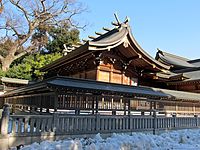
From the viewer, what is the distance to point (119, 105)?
37.8 ft

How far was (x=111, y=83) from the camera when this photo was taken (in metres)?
11.1

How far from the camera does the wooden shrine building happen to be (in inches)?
379

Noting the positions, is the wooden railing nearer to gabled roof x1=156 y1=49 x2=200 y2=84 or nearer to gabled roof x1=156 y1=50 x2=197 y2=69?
gabled roof x1=156 y1=49 x2=200 y2=84

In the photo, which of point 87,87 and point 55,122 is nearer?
point 55,122

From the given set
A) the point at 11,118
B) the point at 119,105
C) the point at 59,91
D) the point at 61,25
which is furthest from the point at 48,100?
the point at 61,25

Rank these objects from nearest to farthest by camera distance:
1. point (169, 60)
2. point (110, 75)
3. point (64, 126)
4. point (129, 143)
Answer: point (64, 126)
point (129, 143)
point (110, 75)
point (169, 60)

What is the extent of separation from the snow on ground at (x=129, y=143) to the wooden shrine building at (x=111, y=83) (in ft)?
4.89

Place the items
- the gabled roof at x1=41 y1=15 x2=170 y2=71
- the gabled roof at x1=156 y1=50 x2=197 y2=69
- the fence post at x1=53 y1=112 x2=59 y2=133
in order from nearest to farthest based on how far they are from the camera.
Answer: the fence post at x1=53 y1=112 x2=59 y2=133 → the gabled roof at x1=41 y1=15 x2=170 y2=71 → the gabled roof at x1=156 y1=50 x2=197 y2=69

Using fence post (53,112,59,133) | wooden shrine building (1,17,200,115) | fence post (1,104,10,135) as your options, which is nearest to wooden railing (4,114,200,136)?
fence post (53,112,59,133)

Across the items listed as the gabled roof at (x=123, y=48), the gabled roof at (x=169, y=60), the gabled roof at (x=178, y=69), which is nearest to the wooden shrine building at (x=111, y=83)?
the gabled roof at (x=123, y=48)

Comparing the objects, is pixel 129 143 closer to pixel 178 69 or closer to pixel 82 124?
pixel 82 124

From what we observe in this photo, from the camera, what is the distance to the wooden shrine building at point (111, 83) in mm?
9633

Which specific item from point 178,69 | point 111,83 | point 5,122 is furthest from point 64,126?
point 178,69

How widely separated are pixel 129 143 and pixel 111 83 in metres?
3.21
